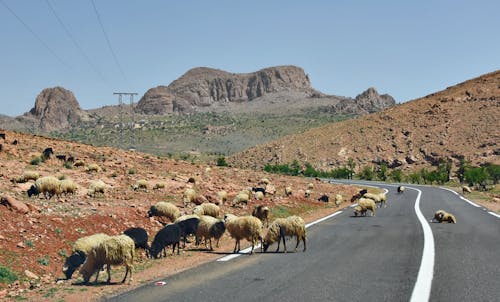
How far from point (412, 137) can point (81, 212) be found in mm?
91546

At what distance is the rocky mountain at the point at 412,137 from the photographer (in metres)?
89.8

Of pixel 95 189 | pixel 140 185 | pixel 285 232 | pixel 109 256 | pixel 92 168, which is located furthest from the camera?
pixel 92 168

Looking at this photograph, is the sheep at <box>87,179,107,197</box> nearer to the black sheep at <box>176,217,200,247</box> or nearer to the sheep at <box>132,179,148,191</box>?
the sheep at <box>132,179,148,191</box>

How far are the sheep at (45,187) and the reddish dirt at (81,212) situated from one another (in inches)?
18.6

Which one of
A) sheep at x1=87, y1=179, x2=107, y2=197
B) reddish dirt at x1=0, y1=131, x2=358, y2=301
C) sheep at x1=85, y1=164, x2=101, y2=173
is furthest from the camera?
sheep at x1=85, y1=164, x2=101, y2=173

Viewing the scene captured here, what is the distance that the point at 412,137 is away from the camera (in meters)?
98.1

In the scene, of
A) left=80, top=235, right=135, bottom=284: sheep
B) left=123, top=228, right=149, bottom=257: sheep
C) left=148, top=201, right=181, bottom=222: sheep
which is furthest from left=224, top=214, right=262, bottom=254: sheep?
left=148, top=201, right=181, bottom=222: sheep

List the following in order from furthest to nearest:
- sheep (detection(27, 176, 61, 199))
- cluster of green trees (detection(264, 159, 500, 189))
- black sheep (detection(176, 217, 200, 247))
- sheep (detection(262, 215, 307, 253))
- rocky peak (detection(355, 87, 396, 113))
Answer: rocky peak (detection(355, 87, 396, 113))
cluster of green trees (detection(264, 159, 500, 189))
sheep (detection(27, 176, 61, 199))
black sheep (detection(176, 217, 200, 247))
sheep (detection(262, 215, 307, 253))

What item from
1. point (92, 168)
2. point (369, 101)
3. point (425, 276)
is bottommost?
point (425, 276)

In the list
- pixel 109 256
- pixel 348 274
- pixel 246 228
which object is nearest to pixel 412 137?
pixel 246 228

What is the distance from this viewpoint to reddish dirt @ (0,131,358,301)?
1016cm

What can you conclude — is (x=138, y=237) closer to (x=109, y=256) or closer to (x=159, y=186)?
(x=109, y=256)

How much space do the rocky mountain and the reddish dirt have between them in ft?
209

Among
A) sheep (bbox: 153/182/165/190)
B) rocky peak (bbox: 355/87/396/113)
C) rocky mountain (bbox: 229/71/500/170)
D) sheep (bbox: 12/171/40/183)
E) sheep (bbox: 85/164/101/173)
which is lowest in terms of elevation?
sheep (bbox: 153/182/165/190)
